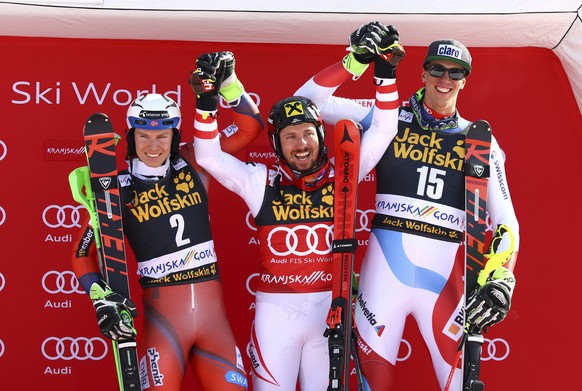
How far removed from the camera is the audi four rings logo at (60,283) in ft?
17.6

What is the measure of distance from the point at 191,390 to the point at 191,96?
184 centimetres

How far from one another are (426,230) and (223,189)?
5.17ft

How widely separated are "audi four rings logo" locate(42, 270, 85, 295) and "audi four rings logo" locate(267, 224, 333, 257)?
1699 millimetres

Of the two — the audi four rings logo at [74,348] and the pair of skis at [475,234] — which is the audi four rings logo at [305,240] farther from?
the audi four rings logo at [74,348]

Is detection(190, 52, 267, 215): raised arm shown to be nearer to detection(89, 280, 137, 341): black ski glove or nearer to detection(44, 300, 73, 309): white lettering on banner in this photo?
detection(89, 280, 137, 341): black ski glove

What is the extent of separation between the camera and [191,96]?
5.43 meters

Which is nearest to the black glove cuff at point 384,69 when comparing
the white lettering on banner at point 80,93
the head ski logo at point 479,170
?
the head ski logo at point 479,170

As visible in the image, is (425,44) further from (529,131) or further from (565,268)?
A: (565,268)

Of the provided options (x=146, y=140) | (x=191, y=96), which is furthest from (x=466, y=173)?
(x=191, y=96)

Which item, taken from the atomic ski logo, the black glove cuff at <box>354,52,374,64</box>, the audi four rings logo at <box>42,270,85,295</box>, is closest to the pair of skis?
the atomic ski logo

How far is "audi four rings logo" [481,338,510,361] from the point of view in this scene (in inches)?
218

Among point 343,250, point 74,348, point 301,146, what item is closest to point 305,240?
point 343,250

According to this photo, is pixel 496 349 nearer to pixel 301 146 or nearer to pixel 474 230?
pixel 474 230

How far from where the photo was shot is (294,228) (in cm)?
429
